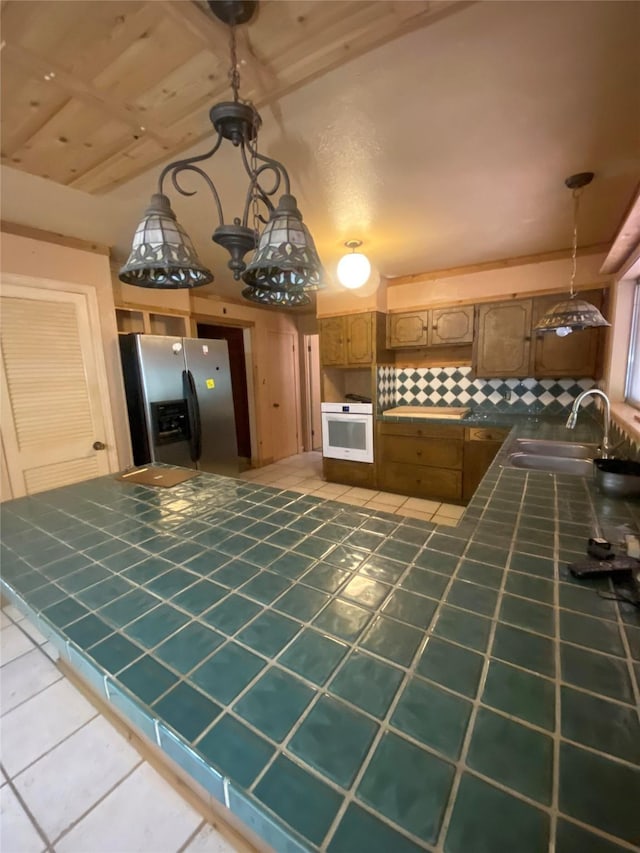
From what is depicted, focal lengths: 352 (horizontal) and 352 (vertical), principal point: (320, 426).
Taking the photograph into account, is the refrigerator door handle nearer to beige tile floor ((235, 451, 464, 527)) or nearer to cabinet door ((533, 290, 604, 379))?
beige tile floor ((235, 451, 464, 527))

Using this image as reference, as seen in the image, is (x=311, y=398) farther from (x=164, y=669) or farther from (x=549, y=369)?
(x=164, y=669)

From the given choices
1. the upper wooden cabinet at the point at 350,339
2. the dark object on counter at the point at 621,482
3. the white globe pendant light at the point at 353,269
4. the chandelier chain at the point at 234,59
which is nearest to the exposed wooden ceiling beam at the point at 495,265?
the upper wooden cabinet at the point at 350,339

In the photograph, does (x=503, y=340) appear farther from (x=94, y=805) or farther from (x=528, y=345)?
(x=94, y=805)

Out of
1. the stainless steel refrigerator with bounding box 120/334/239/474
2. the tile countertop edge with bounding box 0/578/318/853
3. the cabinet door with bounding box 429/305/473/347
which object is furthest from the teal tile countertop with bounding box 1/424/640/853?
the cabinet door with bounding box 429/305/473/347

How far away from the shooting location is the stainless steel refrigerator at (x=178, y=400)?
280 cm

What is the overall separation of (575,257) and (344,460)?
2810 millimetres

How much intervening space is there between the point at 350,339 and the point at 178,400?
188 centimetres

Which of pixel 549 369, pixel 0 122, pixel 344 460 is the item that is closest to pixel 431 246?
pixel 549 369

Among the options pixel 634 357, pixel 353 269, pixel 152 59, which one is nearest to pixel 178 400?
pixel 353 269

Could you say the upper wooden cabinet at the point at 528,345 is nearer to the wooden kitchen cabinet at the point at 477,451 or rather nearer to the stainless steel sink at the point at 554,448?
the wooden kitchen cabinet at the point at 477,451

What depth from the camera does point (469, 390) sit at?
3.70 meters

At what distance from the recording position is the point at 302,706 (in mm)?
548

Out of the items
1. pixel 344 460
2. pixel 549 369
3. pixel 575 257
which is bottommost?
pixel 344 460

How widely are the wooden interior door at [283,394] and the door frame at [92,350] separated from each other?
2496 millimetres
